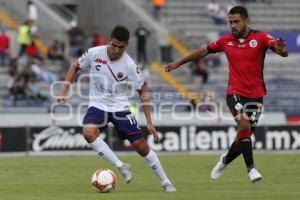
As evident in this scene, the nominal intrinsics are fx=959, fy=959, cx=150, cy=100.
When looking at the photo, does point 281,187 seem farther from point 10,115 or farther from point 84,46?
point 84,46

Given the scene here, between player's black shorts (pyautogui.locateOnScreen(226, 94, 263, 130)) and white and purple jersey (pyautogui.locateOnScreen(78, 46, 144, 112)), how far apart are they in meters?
1.70

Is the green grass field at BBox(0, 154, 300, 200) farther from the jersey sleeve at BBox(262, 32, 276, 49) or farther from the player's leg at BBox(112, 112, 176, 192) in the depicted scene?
the jersey sleeve at BBox(262, 32, 276, 49)

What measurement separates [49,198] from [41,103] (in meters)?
19.9

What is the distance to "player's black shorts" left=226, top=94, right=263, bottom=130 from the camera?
49.8ft

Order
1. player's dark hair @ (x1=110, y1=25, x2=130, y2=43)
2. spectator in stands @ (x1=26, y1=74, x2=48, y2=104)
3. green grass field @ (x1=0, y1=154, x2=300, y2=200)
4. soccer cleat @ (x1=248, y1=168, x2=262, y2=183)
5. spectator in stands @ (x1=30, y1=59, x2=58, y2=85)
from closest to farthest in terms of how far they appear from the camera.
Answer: green grass field @ (x1=0, y1=154, x2=300, y2=200) < player's dark hair @ (x1=110, y1=25, x2=130, y2=43) < soccer cleat @ (x1=248, y1=168, x2=262, y2=183) < spectator in stands @ (x1=26, y1=74, x2=48, y2=104) < spectator in stands @ (x1=30, y1=59, x2=58, y2=85)

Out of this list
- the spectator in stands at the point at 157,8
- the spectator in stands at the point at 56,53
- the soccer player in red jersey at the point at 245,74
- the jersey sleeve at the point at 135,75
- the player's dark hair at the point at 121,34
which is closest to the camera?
the player's dark hair at the point at 121,34

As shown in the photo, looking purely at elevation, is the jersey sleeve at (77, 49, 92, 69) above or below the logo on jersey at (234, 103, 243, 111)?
above

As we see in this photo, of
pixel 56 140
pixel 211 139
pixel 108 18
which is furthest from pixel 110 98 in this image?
pixel 108 18

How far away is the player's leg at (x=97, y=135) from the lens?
14.5 metres

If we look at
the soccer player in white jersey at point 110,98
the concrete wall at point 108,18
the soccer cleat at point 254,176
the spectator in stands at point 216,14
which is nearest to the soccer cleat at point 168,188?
the soccer player in white jersey at point 110,98

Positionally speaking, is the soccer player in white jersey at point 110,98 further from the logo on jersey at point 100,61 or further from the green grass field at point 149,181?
the green grass field at point 149,181

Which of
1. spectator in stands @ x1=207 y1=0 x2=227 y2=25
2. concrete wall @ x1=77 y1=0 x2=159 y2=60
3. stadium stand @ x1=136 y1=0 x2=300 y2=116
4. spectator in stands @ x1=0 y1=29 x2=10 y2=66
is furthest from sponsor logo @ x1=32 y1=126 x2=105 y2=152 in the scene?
spectator in stands @ x1=207 y1=0 x2=227 y2=25

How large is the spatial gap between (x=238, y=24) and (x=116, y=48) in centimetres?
216

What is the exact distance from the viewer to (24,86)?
3331 cm
